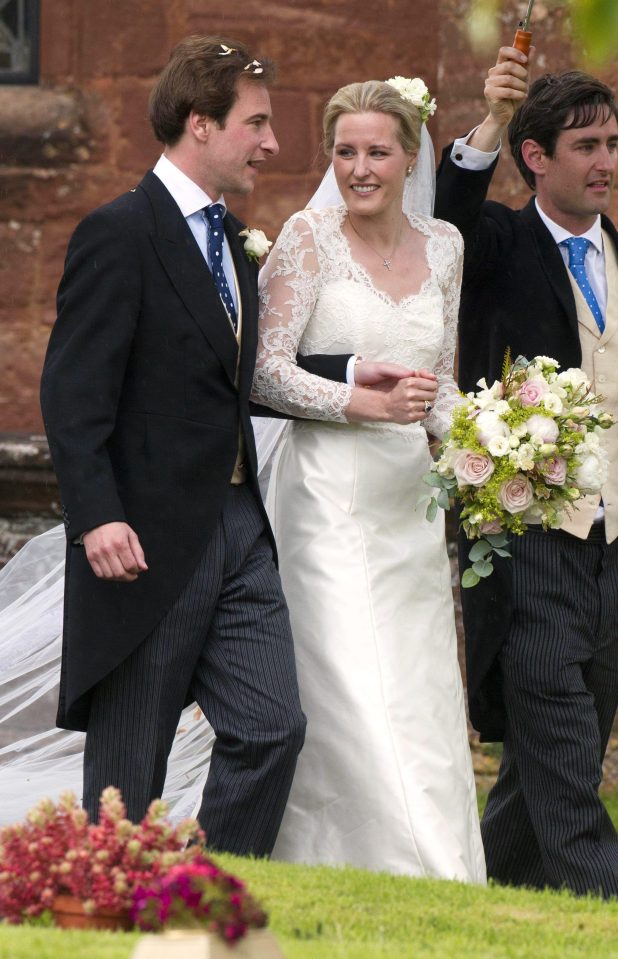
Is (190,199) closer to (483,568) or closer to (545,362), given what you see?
(545,362)

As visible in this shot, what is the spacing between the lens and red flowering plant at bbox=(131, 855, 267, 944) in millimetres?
3203

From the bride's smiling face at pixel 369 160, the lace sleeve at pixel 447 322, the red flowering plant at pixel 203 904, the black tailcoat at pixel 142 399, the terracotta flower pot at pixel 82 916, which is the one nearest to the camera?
the red flowering plant at pixel 203 904

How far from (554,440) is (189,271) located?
1.11 m

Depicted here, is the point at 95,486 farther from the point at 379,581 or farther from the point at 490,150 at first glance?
the point at 490,150

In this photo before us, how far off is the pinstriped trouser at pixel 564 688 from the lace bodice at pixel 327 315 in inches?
22.5

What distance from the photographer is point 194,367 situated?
16.8ft

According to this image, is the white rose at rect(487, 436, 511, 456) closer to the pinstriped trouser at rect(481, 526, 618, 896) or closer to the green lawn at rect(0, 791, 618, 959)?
the pinstriped trouser at rect(481, 526, 618, 896)

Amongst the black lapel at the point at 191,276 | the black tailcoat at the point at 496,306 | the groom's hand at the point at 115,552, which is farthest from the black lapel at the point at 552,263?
the groom's hand at the point at 115,552

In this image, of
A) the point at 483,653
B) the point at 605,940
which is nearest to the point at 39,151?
the point at 483,653

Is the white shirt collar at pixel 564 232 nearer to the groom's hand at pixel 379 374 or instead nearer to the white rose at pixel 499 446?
the groom's hand at pixel 379 374

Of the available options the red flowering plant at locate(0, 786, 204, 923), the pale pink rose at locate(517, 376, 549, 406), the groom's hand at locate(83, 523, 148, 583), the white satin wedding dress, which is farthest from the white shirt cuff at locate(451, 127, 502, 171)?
the red flowering plant at locate(0, 786, 204, 923)

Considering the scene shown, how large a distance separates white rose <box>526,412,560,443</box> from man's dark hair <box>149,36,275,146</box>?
1.17m

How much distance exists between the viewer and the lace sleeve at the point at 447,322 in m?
5.80

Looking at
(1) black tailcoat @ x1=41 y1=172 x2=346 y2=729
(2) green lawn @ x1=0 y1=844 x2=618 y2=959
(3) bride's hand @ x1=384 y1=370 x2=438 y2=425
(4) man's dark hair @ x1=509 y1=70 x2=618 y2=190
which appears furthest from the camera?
(4) man's dark hair @ x1=509 y1=70 x2=618 y2=190
